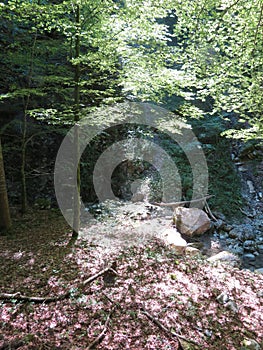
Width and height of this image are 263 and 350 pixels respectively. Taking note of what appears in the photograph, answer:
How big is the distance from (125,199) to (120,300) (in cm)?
526

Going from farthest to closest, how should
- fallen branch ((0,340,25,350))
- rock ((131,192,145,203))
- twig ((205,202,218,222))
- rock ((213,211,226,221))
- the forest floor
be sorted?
rock ((131,192,145,203)) → rock ((213,211,226,221)) → twig ((205,202,218,222)) → the forest floor → fallen branch ((0,340,25,350))

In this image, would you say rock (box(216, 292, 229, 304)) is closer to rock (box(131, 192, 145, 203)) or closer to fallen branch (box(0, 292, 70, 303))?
fallen branch (box(0, 292, 70, 303))

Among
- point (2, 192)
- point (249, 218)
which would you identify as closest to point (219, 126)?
point (249, 218)

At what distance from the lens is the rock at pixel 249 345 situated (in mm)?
2588

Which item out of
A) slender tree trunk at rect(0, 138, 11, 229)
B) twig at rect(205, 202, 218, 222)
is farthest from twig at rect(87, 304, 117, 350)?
twig at rect(205, 202, 218, 222)

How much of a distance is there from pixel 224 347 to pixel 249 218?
6.31 metres

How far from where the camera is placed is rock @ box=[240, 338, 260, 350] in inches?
102

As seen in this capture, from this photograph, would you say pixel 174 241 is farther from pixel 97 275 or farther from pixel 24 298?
pixel 24 298

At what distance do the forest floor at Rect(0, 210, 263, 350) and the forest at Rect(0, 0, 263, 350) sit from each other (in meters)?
0.02

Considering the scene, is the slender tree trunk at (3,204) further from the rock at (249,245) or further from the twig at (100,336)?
the rock at (249,245)

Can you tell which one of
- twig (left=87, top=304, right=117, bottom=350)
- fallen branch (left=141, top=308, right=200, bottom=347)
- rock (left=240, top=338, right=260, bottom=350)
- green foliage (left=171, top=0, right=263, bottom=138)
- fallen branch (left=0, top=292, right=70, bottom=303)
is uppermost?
green foliage (left=171, top=0, right=263, bottom=138)

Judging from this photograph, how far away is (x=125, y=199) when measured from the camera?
8195 millimetres

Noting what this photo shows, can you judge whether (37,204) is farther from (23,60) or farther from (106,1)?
(106,1)

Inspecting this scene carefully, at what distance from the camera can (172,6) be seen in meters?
4.04
